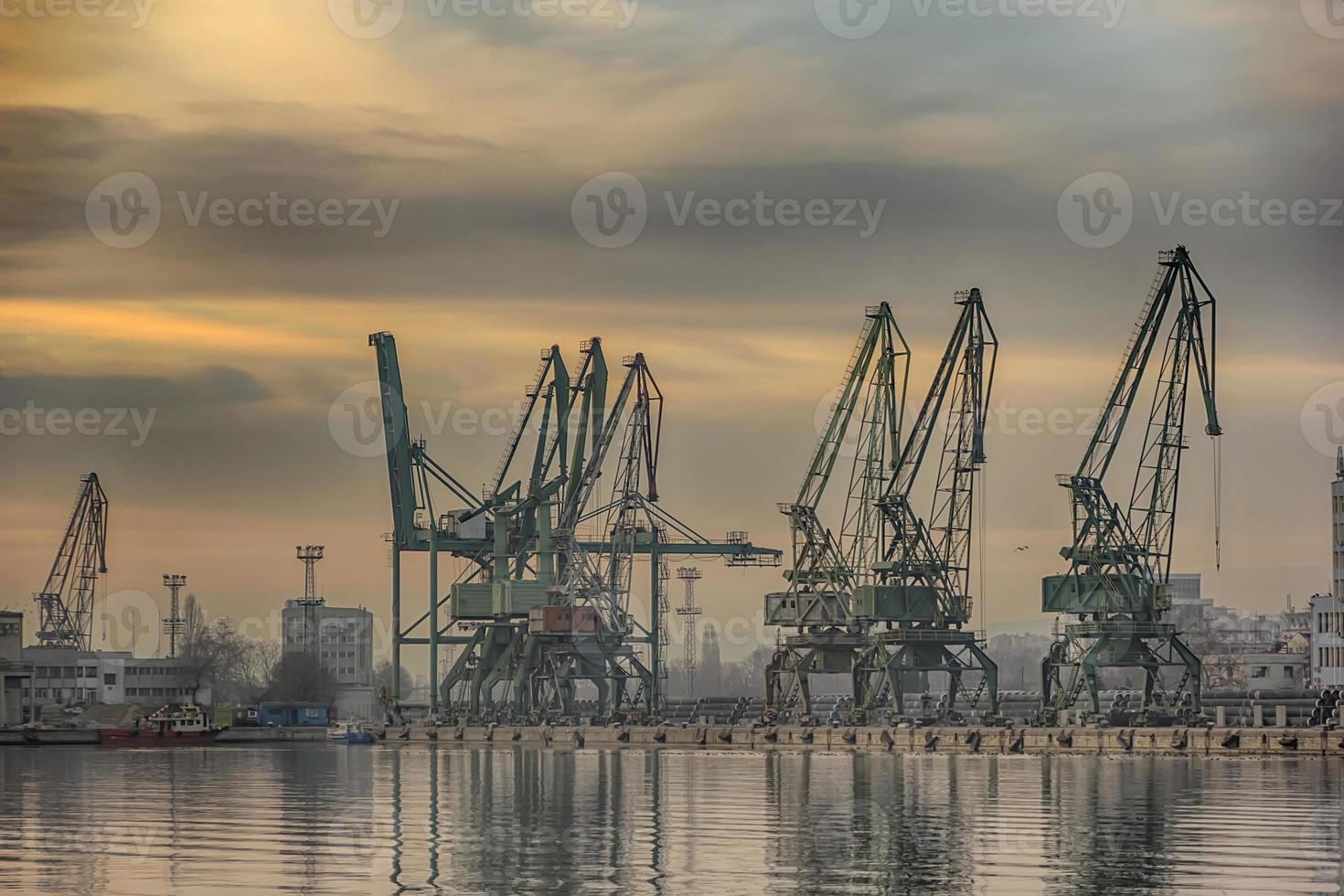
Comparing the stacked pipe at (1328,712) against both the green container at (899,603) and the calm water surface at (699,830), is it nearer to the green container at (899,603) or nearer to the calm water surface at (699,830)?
the calm water surface at (699,830)

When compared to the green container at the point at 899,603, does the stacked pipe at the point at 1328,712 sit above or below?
below

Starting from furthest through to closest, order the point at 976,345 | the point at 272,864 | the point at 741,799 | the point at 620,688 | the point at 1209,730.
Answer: the point at 620,688, the point at 976,345, the point at 1209,730, the point at 741,799, the point at 272,864

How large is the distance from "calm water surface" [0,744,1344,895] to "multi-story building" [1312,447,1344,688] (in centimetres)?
7369

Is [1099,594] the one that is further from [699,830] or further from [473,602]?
[699,830]

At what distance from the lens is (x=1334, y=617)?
173125mm

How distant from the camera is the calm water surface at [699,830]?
47250 mm

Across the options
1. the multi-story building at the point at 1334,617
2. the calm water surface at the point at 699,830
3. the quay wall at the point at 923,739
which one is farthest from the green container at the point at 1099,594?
the multi-story building at the point at 1334,617

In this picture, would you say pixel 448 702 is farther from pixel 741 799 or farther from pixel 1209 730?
pixel 741 799

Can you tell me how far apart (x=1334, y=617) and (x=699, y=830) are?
412ft

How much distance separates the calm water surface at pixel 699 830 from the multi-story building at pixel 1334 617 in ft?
242

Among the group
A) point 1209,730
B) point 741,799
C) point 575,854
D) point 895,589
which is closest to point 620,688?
point 895,589

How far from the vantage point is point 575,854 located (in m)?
52.8

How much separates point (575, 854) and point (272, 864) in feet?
25.1

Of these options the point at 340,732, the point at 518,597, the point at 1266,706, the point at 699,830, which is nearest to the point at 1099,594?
the point at 1266,706
